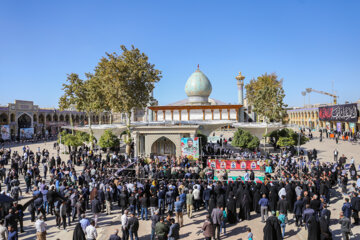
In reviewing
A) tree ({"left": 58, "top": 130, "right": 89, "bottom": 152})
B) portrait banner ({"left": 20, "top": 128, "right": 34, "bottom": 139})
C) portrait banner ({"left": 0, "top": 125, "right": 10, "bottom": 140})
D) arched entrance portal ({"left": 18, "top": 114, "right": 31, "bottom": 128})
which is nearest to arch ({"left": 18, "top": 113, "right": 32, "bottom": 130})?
arched entrance portal ({"left": 18, "top": 114, "right": 31, "bottom": 128})

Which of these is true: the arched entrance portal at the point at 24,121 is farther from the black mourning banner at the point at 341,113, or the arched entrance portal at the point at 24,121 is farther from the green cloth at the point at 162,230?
the black mourning banner at the point at 341,113

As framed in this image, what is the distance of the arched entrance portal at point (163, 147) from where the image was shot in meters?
26.1

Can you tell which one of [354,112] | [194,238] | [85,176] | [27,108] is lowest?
[194,238]

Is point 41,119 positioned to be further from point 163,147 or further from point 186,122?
point 186,122

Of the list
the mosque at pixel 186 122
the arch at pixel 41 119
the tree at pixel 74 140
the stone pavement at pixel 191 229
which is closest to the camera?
the stone pavement at pixel 191 229

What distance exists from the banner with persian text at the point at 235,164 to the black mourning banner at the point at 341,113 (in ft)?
101

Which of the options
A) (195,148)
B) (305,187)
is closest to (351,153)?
(195,148)

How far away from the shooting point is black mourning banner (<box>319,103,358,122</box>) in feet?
137

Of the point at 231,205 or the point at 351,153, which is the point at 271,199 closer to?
the point at 231,205

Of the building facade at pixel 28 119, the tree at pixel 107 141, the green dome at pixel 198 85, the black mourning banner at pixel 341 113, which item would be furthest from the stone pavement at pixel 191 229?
the building facade at pixel 28 119

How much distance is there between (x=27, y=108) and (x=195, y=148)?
4802cm

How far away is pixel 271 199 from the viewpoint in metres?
11.1

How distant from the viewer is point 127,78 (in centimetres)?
2734

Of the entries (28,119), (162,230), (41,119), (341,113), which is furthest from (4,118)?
(341,113)
